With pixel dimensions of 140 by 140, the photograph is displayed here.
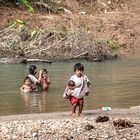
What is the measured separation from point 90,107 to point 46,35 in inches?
496

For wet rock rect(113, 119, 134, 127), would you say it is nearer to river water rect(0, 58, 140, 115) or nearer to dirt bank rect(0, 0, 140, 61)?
river water rect(0, 58, 140, 115)

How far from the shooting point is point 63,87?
17.5m

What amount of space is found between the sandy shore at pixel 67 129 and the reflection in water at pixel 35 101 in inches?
121

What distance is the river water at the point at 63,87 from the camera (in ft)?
46.6

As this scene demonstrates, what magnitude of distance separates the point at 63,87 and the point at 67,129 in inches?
308

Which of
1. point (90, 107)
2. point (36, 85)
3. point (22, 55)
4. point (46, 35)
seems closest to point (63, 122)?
point (90, 107)

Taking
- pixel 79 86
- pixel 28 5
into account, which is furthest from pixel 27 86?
pixel 28 5

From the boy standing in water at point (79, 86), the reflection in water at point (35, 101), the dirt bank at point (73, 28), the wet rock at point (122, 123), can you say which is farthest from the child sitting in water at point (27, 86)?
the dirt bank at point (73, 28)

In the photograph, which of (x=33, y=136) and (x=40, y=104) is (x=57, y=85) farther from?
(x=33, y=136)

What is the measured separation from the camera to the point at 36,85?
54.8ft

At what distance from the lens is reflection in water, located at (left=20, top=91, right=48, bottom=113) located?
1375 centimetres

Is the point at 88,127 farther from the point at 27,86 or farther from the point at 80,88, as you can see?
the point at 27,86

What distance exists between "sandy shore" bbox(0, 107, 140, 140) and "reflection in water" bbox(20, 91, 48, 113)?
3.07 metres

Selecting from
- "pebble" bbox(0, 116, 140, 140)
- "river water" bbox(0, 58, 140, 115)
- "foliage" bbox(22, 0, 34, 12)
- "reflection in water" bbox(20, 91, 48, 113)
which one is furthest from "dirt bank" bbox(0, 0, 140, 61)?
"pebble" bbox(0, 116, 140, 140)
